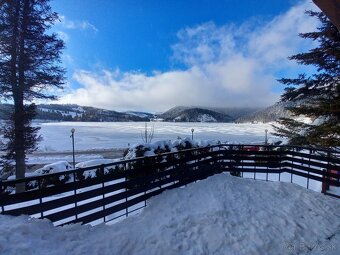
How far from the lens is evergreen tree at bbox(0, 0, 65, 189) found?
1255 cm

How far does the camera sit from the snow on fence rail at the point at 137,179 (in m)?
4.09

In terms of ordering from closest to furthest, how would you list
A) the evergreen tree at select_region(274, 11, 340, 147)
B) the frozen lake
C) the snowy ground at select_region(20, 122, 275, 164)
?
the evergreen tree at select_region(274, 11, 340, 147) < the snowy ground at select_region(20, 122, 275, 164) < the frozen lake

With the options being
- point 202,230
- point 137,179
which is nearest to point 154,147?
point 137,179

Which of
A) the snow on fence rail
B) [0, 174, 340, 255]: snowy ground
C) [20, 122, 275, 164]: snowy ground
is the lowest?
[20, 122, 275, 164]: snowy ground

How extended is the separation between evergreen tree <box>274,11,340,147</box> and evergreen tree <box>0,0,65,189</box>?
41.8 ft

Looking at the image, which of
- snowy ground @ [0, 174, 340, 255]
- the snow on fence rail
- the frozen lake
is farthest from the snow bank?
the frozen lake

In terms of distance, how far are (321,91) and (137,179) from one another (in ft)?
35.8

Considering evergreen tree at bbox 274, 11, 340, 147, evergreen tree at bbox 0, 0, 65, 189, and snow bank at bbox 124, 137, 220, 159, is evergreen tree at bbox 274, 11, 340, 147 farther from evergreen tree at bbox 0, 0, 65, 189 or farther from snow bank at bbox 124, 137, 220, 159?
evergreen tree at bbox 0, 0, 65, 189

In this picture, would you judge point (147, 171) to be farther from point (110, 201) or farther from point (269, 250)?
point (269, 250)

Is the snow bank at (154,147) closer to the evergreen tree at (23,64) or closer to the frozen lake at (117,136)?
the evergreen tree at (23,64)

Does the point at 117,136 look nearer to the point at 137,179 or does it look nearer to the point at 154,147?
the point at 154,147

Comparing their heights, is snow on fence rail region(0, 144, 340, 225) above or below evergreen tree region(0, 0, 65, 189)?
below

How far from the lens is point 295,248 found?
3947 mm

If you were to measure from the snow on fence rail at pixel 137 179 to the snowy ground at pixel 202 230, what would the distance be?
0.29 m
